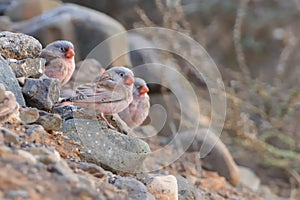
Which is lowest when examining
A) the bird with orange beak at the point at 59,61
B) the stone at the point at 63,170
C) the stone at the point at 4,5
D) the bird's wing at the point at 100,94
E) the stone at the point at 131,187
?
the stone at the point at 4,5

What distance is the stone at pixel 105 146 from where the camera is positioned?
2.45 metres

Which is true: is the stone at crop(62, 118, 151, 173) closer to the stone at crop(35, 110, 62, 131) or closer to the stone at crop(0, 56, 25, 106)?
the stone at crop(35, 110, 62, 131)

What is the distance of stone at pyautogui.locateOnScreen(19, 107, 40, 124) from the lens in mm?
2236

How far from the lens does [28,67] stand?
106 inches

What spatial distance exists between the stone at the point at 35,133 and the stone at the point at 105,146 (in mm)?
277

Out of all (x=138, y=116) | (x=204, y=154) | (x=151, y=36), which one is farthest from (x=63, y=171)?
(x=151, y=36)

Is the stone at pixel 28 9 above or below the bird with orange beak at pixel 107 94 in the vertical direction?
below

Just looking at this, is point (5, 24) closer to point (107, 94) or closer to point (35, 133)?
point (107, 94)

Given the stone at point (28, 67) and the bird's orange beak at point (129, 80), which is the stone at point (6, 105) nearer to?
the stone at point (28, 67)

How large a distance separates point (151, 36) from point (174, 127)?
1853 millimetres

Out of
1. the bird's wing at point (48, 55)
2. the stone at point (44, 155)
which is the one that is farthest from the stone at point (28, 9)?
the stone at point (44, 155)

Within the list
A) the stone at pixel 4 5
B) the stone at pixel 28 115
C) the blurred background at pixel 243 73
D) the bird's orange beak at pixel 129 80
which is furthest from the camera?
the stone at pixel 4 5

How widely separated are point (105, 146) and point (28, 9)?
4369 millimetres

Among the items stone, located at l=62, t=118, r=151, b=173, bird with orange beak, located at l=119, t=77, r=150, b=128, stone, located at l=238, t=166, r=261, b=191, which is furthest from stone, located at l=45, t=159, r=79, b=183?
stone, located at l=238, t=166, r=261, b=191
